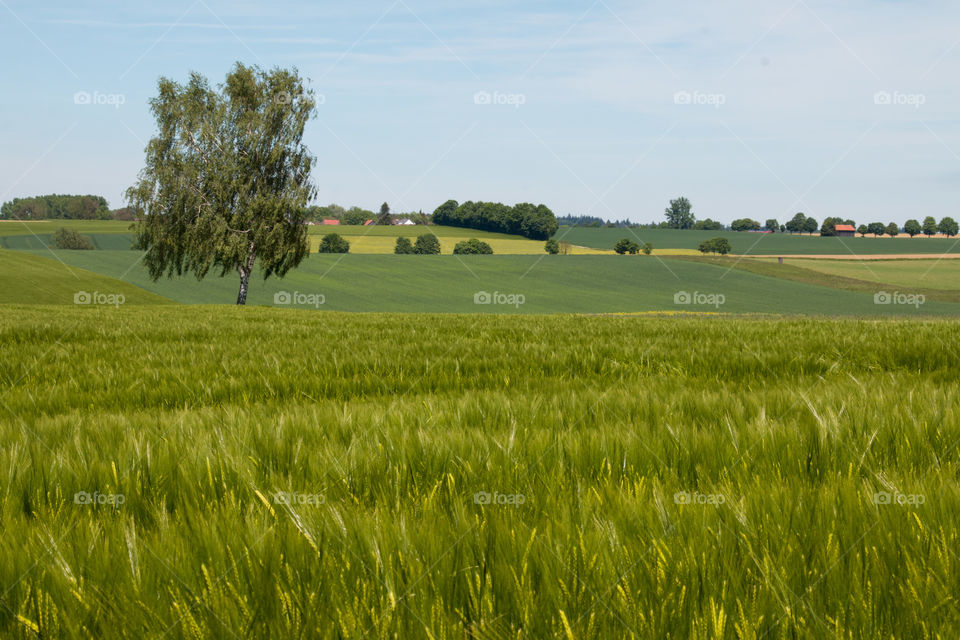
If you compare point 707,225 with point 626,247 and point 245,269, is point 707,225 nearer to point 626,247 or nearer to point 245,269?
point 626,247

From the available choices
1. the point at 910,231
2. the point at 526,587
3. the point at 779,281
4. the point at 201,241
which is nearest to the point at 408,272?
the point at 201,241

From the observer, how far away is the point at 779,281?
3132 inches

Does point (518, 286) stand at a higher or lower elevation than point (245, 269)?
lower

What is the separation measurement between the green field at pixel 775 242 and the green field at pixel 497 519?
112 m

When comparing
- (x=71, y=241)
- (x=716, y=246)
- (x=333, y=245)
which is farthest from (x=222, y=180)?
(x=716, y=246)

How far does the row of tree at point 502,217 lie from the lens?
373ft

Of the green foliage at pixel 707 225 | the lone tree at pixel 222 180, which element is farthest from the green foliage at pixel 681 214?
the lone tree at pixel 222 180

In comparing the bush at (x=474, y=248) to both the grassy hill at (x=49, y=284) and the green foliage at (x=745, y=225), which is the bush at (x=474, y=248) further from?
the green foliage at (x=745, y=225)

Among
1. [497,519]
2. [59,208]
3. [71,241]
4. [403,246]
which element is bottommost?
[497,519]

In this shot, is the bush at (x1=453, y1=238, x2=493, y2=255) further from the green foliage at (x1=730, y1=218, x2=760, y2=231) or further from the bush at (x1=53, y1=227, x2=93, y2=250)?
the green foliage at (x1=730, y1=218, x2=760, y2=231)

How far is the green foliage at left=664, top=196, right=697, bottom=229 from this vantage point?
482ft

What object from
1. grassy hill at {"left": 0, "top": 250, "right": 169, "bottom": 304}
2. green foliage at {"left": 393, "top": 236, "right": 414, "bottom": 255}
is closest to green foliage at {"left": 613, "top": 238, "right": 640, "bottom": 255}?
green foliage at {"left": 393, "top": 236, "right": 414, "bottom": 255}

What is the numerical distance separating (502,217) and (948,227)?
10274 cm

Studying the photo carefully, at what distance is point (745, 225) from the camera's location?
152000 mm
